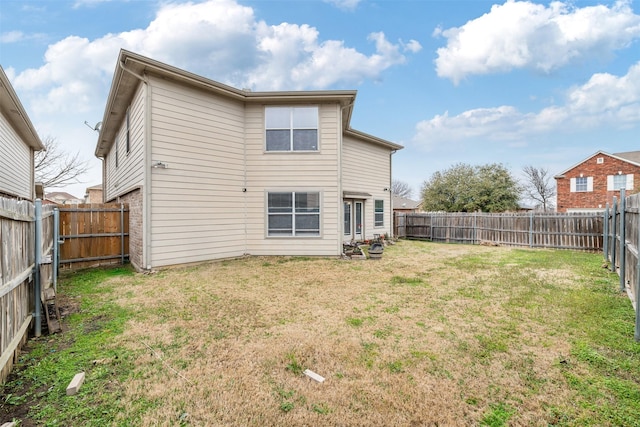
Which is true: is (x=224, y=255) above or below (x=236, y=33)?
below

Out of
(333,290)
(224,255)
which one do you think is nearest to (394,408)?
(333,290)

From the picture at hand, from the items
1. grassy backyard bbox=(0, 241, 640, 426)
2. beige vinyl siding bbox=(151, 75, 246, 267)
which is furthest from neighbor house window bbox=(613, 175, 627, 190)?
beige vinyl siding bbox=(151, 75, 246, 267)

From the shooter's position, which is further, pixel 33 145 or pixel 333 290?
pixel 33 145

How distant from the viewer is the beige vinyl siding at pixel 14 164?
30.6 feet

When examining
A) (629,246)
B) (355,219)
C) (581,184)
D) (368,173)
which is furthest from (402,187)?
(629,246)

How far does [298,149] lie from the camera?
379 inches

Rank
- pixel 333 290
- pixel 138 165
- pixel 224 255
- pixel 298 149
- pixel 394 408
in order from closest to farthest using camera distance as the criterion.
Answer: pixel 394 408
pixel 333 290
pixel 138 165
pixel 224 255
pixel 298 149

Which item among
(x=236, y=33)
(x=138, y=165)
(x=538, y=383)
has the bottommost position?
(x=538, y=383)

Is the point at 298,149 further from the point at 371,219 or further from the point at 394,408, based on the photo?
the point at 394,408

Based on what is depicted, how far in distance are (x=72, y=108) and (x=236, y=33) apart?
10.4 meters

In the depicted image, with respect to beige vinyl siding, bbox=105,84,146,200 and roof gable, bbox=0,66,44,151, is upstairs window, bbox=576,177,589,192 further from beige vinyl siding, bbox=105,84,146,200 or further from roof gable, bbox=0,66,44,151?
roof gable, bbox=0,66,44,151

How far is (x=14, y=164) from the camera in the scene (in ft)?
35.9

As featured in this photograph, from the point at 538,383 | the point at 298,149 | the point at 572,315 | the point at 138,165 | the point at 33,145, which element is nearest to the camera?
the point at 538,383

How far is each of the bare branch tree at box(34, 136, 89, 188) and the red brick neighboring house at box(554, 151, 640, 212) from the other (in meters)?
38.4
